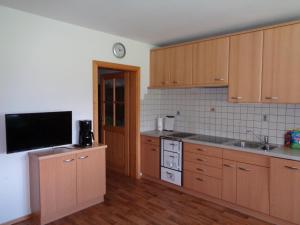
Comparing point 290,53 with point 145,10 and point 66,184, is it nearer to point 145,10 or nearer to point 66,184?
point 145,10

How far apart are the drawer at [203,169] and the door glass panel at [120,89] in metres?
1.67

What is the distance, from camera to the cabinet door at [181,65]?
3504 millimetres

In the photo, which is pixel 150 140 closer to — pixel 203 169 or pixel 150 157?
pixel 150 157

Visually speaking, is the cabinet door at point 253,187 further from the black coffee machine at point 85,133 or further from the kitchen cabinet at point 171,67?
the black coffee machine at point 85,133

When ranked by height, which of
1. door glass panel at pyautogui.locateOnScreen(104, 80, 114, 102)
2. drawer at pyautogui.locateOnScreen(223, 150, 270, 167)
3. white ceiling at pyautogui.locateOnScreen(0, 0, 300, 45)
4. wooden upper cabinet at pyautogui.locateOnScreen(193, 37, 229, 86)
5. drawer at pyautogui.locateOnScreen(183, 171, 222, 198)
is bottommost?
drawer at pyautogui.locateOnScreen(183, 171, 222, 198)

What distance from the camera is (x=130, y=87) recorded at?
395 cm

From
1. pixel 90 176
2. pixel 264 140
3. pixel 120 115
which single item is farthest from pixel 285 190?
pixel 120 115

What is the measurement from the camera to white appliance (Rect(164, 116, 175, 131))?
409 centimetres

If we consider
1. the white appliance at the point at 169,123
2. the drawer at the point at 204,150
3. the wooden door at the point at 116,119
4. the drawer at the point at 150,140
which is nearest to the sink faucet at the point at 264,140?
the drawer at the point at 204,150

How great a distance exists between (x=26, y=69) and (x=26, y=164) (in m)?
1.10

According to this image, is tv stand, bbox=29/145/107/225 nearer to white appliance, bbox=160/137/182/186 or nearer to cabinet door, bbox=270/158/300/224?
white appliance, bbox=160/137/182/186

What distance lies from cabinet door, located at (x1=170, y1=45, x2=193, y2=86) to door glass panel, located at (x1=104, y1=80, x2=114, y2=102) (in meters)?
1.23

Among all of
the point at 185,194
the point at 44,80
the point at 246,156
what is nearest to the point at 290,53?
the point at 246,156

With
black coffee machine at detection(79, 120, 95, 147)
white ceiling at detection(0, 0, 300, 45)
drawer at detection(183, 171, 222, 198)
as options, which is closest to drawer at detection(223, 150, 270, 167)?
drawer at detection(183, 171, 222, 198)
